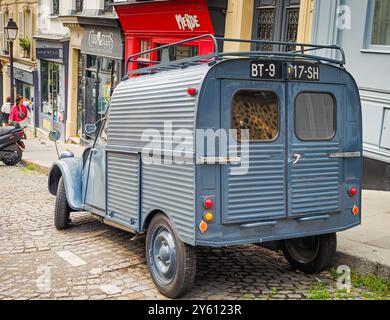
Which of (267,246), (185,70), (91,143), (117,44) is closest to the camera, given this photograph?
(185,70)

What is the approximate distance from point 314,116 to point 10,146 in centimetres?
1120

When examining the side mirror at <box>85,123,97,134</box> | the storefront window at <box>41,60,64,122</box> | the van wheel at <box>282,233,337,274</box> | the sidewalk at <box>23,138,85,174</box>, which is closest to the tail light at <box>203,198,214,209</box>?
the van wheel at <box>282,233,337,274</box>

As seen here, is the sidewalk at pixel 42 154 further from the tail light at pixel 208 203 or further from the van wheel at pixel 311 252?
the tail light at pixel 208 203

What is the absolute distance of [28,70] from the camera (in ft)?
81.7

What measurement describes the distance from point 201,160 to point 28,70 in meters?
Answer: 22.4

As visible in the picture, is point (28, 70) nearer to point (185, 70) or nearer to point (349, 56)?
point (349, 56)

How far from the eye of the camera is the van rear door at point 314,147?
4926 millimetres

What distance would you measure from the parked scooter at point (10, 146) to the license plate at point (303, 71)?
1106 centimetres

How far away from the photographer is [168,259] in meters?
4.93

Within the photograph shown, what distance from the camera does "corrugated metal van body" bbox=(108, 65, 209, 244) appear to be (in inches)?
178

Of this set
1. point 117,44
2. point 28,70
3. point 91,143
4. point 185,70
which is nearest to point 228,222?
point 185,70

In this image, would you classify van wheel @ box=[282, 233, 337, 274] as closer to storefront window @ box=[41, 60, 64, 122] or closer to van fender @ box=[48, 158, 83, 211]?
van fender @ box=[48, 158, 83, 211]

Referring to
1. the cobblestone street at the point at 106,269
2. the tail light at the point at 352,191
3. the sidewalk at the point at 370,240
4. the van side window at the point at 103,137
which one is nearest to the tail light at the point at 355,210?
the tail light at the point at 352,191

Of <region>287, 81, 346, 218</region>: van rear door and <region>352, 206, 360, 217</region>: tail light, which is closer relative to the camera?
<region>287, 81, 346, 218</region>: van rear door
